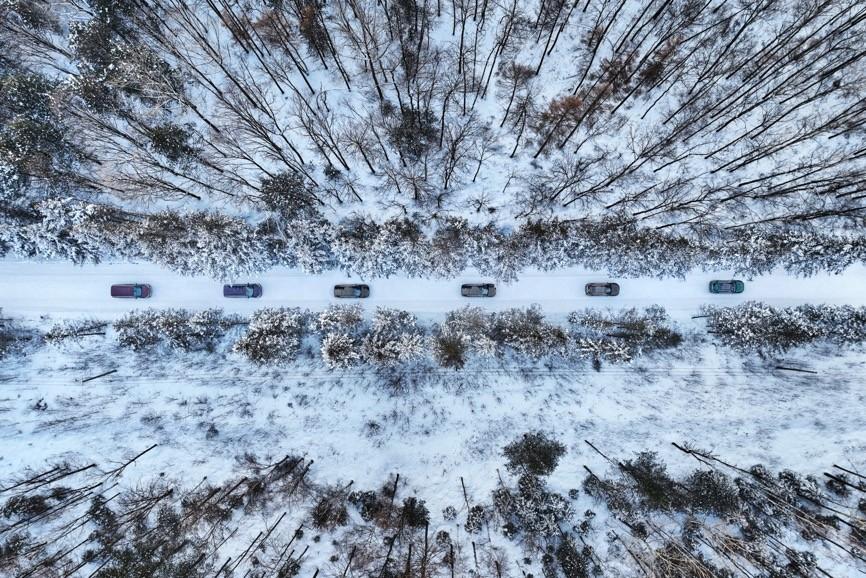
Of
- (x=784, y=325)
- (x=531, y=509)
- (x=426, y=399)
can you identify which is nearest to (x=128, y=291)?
(x=426, y=399)

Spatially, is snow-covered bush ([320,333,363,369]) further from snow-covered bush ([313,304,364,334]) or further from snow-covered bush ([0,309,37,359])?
snow-covered bush ([0,309,37,359])

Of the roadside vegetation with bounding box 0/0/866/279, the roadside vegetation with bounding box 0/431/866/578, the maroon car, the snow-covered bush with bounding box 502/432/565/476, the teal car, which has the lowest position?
the roadside vegetation with bounding box 0/431/866/578

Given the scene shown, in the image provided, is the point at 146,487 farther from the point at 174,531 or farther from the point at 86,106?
the point at 86,106

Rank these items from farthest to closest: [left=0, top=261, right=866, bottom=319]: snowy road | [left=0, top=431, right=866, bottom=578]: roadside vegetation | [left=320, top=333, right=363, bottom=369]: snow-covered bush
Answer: [left=0, top=261, right=866, bottom=319]: snowy road < [left=0, top=431, right=866, bottom=578]: roadside vegetation < [left=320, top=333, right=363, bottom=369]: snow-covered bush

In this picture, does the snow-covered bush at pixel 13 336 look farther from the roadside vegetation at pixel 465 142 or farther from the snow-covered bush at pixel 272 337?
the snow-covered bush at pixel 272 337

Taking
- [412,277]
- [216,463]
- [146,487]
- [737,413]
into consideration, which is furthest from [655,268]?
[146,487]

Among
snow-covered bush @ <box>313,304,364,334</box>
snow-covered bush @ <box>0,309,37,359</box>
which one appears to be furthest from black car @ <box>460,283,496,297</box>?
snow-covered bush @ <box>0,309,37,359</box>

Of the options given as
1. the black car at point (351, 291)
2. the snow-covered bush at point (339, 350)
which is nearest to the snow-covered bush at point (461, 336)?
the snow-covered bush at point (339, 350)
